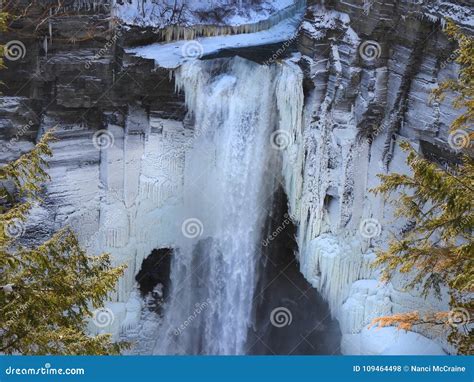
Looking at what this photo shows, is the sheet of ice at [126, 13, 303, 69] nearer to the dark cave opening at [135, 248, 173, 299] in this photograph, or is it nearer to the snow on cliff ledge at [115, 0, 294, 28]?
the snow on cliff ledge at [115, 0, 294, 28]

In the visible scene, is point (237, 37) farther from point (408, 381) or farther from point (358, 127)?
point (408, 381)

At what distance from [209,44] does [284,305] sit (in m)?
3.94

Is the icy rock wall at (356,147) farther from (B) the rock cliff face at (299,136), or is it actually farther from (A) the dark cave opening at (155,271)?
(A) the dark cave opening at (155,271)

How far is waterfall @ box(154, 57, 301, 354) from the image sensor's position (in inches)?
440

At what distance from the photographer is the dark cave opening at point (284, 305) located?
11.9 meters

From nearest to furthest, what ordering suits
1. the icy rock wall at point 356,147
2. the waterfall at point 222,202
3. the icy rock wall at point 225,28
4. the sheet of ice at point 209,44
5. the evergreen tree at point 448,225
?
the evergreen tree at point 448,225, the icy rock wall at point 356,147, the sheet of ice at point 209,44, the waterfall at point 222,202, the icy rock wall at point 225,28

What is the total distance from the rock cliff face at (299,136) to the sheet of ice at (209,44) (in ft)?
0.53

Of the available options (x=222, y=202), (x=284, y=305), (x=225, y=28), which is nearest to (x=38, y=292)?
(x=222, y=202)

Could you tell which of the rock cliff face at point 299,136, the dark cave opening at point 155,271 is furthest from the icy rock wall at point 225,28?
the dark cave opening at point 155,271

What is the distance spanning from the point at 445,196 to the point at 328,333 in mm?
6293

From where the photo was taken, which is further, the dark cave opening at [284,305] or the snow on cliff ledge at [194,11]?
the dark cave opening at [284,305]

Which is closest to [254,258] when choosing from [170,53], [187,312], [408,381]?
[187,312]

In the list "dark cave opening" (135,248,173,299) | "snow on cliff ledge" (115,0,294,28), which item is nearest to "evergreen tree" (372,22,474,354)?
"snow on cliff ledge" (115,0,294,28)

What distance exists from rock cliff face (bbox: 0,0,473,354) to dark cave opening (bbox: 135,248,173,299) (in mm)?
160
